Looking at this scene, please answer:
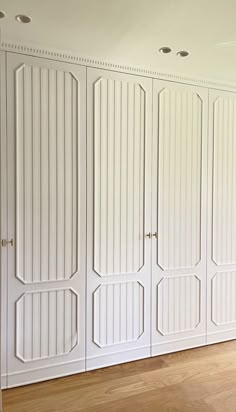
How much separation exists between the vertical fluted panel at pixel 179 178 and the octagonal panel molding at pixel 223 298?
37 cm

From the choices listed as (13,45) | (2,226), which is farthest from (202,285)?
(13,45)

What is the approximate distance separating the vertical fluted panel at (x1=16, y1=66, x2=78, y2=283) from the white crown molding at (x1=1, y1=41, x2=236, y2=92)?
0.12 m

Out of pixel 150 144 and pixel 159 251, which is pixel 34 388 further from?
pixel 150 144

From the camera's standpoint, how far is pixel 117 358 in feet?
9.59

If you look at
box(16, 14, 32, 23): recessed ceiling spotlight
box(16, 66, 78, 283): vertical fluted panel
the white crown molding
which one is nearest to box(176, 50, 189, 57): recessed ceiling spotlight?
the white crown molding

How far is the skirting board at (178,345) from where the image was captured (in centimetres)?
310

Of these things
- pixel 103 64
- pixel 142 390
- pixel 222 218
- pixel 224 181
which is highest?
pixel 103 64

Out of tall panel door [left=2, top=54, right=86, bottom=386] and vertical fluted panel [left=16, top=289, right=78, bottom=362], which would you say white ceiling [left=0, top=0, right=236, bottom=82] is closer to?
tall panel door [left=2, top=54, right=86, bottom=386]

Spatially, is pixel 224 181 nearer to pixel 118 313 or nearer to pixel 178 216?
pixel 178 216

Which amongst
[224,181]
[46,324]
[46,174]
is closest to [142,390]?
[46,324]

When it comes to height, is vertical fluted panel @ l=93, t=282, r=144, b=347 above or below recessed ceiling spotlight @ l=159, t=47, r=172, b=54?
below

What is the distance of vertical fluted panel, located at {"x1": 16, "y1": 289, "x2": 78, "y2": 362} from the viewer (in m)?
2.57

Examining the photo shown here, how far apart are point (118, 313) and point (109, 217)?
85 cm

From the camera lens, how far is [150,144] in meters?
3.03
